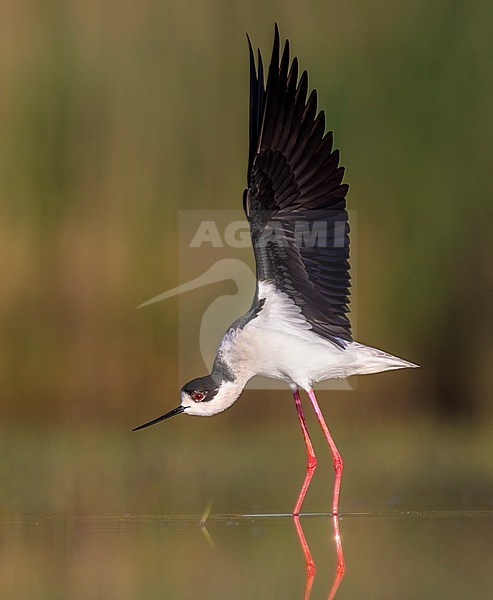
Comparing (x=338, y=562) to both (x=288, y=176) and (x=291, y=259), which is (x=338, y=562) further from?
Answer: (x=288, y=176)

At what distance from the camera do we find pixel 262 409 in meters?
8.48

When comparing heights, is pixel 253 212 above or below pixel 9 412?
above

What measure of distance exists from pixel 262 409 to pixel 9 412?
4.77ft

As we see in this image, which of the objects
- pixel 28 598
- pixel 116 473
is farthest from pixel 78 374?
pixel 28 598

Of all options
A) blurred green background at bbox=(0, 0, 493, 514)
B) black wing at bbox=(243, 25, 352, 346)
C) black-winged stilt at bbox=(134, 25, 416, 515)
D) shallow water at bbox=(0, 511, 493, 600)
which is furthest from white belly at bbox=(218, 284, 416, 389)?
blurred green background at bbox=(0, 0, 493, 514)

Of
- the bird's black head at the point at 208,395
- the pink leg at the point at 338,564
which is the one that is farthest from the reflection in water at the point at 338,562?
the bird's black head at the point at 208,395

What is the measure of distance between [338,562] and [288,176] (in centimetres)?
166

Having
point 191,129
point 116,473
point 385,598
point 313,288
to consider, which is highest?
point 191,129

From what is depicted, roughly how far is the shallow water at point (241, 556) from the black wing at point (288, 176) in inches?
45.7

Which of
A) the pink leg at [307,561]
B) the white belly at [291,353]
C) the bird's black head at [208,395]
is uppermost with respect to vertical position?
the white belly at [291,353]

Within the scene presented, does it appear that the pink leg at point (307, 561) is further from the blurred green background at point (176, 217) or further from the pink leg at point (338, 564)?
the blurred green background at point (176, 217)

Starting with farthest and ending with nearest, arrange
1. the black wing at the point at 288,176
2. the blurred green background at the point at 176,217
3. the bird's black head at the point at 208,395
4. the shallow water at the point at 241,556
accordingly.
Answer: the blurred green background at the point at 176,217 → the bird's black head at the point at 208,395 → the black wing at the point at 288,176 → the shallow water at the point at 241,556

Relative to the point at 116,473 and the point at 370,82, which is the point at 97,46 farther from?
the point at 116,473

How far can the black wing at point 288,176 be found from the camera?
610cm
